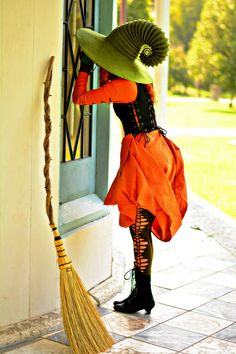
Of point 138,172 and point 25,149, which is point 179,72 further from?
point 25,149

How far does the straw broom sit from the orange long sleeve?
34cm

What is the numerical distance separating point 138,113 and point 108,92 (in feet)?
0.72

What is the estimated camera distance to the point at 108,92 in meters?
4.04

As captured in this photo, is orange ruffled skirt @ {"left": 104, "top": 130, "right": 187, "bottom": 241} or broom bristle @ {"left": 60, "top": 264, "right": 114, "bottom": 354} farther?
orange ruffled skirt @ {"left": 104, "top": 130, "right": 187, "bottom": 241}

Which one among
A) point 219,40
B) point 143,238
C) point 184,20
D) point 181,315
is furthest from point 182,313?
point 184,20

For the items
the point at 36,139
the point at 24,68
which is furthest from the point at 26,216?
the point at 24,68

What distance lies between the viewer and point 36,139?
3.82 metres

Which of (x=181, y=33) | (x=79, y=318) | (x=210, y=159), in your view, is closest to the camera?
(x=79, y=318)

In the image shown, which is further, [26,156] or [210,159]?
[210,159]

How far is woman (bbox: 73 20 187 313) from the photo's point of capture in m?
4.04

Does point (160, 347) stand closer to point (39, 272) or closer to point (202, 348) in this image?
point (202, 348)

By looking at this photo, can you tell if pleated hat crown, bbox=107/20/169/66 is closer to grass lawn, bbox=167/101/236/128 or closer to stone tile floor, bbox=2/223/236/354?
stone tile floor, bbox=2/223/236/354

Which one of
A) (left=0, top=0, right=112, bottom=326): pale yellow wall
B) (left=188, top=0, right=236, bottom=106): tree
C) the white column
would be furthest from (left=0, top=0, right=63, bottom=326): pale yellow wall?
(left=188, top=0, right=236, bottom=106): tree

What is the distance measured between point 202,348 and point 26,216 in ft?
3.37
